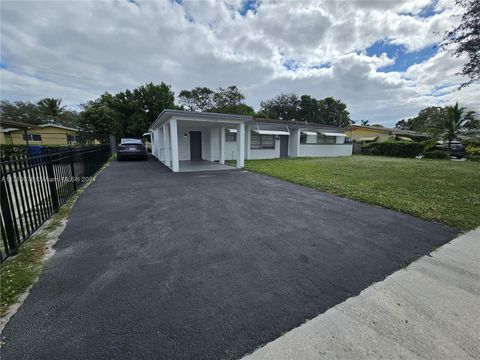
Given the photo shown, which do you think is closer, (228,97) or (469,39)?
(469,39)

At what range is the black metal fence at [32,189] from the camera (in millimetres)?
2707

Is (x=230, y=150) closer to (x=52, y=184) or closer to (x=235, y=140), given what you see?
(x=235, y=140)

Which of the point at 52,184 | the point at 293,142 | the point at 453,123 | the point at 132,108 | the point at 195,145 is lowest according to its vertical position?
the point at 52,184

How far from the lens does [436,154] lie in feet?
60.4

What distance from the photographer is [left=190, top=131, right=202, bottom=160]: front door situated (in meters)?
15.1

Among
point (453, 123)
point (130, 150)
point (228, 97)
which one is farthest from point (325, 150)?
point (228, 97)

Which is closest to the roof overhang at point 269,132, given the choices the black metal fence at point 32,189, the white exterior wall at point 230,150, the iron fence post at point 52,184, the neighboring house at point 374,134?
the white exterior wall at point 230,150

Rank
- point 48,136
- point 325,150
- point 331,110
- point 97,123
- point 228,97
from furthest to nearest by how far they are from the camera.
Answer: point 331,110 < point 228,97 < point 48,136 < point 97,123 < point 325,150

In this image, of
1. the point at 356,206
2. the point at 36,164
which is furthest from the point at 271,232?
the point at 36,164

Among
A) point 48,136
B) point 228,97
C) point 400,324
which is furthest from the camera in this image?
point 228,97

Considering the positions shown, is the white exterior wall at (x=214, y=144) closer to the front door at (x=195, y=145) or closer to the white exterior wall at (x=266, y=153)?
the front door at (x=195, y=145)

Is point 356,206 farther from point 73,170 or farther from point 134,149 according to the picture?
point 134,149

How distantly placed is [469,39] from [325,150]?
522 inches

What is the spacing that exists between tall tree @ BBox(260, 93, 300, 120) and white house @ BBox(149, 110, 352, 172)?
2415cm
